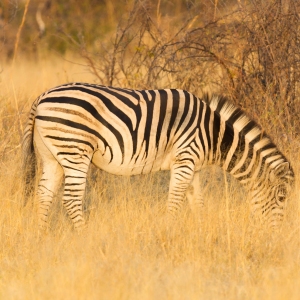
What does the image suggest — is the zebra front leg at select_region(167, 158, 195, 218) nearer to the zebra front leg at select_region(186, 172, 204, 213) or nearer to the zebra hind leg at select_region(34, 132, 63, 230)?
the zebra front leg at select_region(186, 172, 204, 213)

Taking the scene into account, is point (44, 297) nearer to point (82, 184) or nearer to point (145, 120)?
point (82, 184)

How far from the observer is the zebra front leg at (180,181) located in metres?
5.68

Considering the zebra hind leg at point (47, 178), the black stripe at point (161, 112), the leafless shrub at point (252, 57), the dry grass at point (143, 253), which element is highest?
the leafless shrub at point (252, 57)

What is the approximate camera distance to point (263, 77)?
7395 mm

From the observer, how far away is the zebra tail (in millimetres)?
5754

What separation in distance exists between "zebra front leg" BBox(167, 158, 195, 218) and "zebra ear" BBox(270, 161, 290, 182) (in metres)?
0.70

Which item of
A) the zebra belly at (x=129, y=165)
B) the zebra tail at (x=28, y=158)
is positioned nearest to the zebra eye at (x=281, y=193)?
the zebra belly at (x=129, y=165)

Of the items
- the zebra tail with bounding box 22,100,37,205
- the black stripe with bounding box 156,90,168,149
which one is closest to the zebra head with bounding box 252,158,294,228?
the black stripe with bounding box 156,90,168,149

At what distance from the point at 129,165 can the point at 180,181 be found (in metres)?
0.46

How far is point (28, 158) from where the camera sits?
5.82m

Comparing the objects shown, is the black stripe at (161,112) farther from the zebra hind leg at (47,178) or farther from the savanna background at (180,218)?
the zebra hind leg at (47,178)

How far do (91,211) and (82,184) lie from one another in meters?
0.41

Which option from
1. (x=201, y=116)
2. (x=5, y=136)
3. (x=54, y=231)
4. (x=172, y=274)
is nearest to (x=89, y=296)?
(x=172, y=274)

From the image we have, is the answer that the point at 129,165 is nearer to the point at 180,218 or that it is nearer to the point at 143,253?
the point at 180,218
